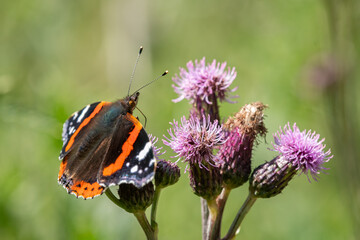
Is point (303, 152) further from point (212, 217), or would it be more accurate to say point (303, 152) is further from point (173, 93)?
point (173, 93)

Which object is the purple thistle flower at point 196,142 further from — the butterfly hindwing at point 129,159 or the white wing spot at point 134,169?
the white wing spot at point 134,169

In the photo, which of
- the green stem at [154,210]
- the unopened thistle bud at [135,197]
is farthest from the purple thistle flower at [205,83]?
the unopened thistle bud at [135,197]

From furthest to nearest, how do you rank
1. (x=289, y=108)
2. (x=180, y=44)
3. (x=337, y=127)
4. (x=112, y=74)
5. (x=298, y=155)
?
(x=180, y=44)
(x=112, y=74)
(x=289, y=108)
(x=337, y=127)
(x=298, y=155)

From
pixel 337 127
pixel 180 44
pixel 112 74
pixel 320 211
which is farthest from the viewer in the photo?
pixel 180 44

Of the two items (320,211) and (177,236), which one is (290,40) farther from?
(177,236)

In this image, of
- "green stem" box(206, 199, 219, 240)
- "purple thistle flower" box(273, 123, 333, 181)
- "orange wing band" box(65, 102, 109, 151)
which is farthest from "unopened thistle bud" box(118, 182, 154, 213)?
"purple thistle flower" box(273, 123, 333, 181)

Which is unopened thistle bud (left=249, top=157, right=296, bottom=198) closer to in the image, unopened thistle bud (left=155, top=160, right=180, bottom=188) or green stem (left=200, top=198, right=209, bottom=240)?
green stem (left=200, top=198, right=209, bottom=240)

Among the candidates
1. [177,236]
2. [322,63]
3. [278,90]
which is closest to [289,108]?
[278,90]

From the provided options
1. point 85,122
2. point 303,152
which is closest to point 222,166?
point 303,152
